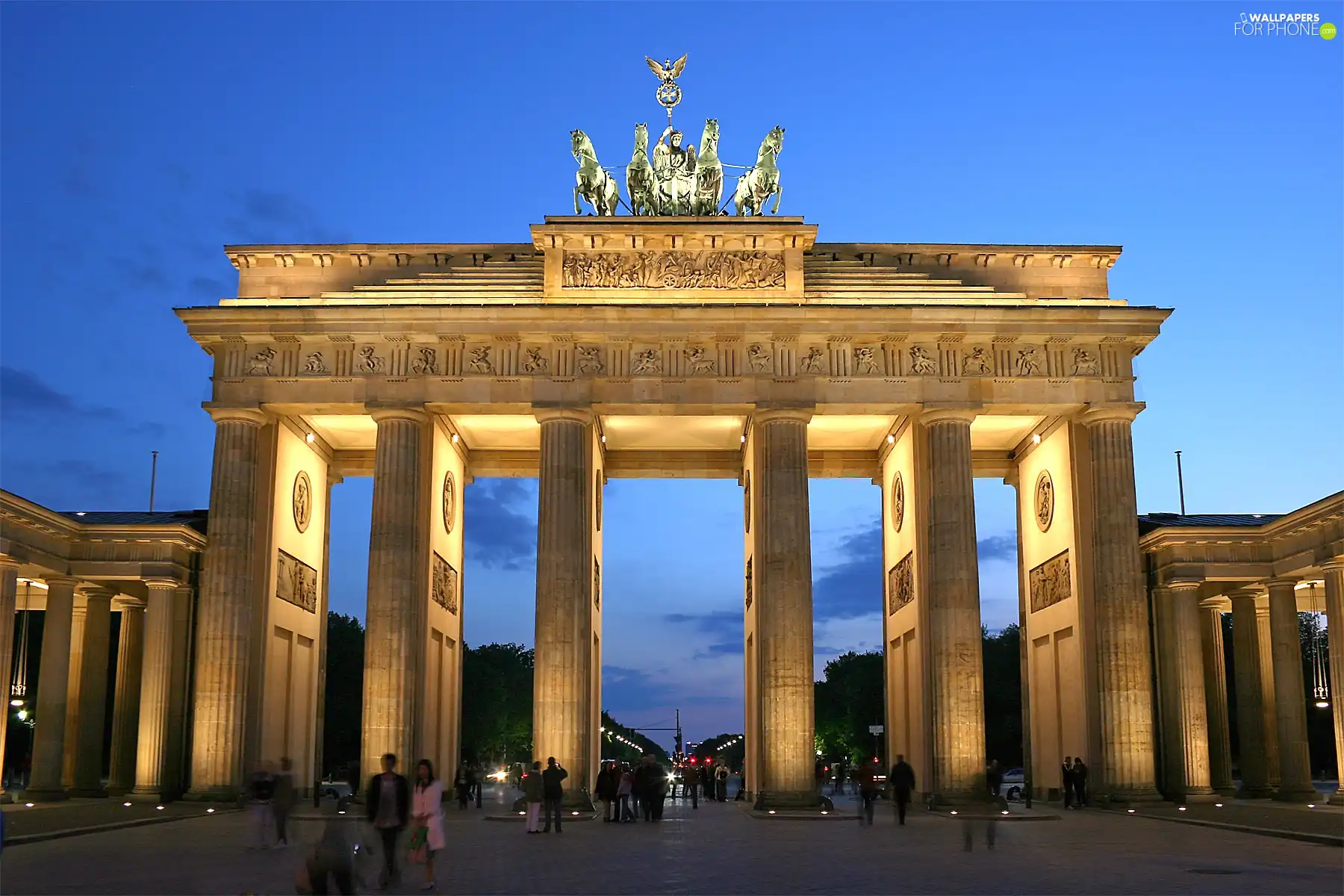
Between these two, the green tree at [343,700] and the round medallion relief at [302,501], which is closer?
the round medallion relief at [302,501]

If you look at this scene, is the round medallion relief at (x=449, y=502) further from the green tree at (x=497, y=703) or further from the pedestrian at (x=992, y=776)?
the green tree at (x=497, y=703)

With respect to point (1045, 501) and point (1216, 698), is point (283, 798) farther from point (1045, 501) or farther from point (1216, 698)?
point (1216, 698)

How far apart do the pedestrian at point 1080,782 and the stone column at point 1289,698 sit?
653cm

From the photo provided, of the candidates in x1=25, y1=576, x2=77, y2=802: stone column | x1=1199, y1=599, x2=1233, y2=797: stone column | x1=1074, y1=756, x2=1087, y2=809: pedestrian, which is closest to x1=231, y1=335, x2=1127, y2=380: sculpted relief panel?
x1=25, y1=576, x2=77, y2=802: stone column

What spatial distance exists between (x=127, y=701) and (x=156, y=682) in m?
5.60

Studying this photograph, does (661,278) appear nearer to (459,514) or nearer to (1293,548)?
(459,514)

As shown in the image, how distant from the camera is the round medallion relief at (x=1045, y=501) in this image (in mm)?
45188

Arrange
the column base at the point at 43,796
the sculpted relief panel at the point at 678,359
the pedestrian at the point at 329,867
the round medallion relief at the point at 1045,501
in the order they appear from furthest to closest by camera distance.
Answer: the round medallion relief at the point at 1045,501 → the sculpted relief panel at the point at 678,359 → the column base at the point at 43,796 → the pedestrian at the point at 329,867

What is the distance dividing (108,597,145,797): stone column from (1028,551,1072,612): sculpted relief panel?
3029cm

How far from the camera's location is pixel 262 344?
4188 centimetres

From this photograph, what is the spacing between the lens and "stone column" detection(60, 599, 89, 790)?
43562mm

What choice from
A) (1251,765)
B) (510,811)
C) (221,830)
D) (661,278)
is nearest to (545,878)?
(221,830)

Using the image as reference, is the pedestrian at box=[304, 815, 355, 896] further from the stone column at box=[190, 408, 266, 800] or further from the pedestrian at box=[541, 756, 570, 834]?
the stone column at box=[190, 408, 266, 800]

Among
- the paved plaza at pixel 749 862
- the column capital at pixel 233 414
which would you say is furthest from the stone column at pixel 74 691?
the paved plaza at pixel 749 862
